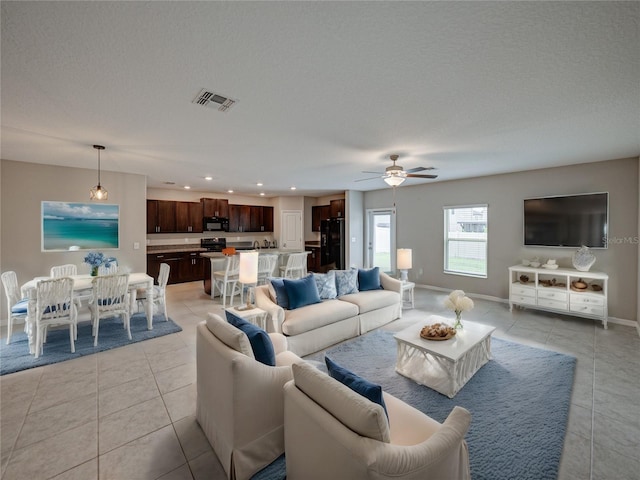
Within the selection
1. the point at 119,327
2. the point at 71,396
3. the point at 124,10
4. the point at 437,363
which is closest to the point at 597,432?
the point at 437,363

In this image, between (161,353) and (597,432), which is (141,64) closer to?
(161,353)

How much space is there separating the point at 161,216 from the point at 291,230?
3.99 metres

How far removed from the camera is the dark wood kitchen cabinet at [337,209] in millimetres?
8531

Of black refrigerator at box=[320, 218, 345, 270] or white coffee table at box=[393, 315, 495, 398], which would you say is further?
black refrigerator at box=[320, 218, 345, 270]

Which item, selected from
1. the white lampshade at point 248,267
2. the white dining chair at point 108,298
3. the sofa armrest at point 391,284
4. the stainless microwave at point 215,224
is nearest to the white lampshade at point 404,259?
the sofa armrest at point 391,284

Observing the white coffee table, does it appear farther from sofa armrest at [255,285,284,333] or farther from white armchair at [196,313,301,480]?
white armchair at [196,313,301,480]

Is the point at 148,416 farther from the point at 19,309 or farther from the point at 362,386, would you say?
the point at 19,309

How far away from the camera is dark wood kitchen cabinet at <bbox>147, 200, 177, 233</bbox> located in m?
7.62

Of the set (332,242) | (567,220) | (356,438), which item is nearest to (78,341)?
(356,438)

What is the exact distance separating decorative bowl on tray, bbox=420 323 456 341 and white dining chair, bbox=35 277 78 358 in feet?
13.8

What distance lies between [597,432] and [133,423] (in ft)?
11.8

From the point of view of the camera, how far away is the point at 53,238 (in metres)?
4.73

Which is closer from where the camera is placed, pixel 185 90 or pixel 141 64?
pixel 141 64

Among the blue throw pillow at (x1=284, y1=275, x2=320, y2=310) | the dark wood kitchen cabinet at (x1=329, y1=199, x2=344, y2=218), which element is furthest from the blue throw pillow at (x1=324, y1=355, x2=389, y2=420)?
the dark wood kitchen cabinet at (x1=329, y1=199, x2=344, y2=218)
